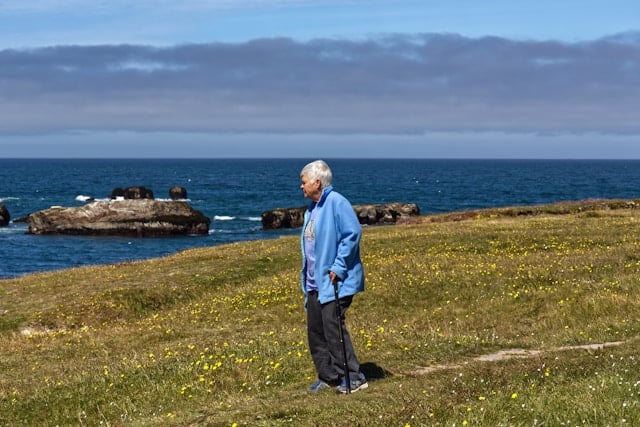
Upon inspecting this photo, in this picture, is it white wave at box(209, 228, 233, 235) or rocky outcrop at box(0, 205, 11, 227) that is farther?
rocky outcrop at box(0, 205, 11, 227)

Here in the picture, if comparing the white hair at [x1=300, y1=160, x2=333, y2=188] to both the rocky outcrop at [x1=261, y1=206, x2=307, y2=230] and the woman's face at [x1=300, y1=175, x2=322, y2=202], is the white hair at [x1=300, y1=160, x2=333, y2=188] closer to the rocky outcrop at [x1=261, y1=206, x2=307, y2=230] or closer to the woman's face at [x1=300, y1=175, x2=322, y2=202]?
the woman's face at [x1=300, y1=175, x2=322, y2=202]

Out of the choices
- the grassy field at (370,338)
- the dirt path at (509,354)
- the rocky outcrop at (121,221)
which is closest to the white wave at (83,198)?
the rocky outcrop at (121,221)

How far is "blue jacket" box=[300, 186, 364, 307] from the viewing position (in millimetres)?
12016

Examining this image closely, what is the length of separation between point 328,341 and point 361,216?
273 feet

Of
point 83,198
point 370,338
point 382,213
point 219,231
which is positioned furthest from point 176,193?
point 370,338

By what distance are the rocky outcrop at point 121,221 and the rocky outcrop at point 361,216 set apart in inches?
330

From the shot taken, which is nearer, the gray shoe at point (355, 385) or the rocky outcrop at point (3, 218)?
the gray shoe at point (355, 385)

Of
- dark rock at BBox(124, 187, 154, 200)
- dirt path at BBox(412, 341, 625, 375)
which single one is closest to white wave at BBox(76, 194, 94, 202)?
dark rock at BBox(124, 187, 154, 200)

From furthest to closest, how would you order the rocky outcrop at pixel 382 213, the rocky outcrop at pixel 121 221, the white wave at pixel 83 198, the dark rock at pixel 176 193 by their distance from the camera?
the dark rock at pixel 176 193 < the white wave at pixel 83 198 < the rocky outcrop at pixel 382 213 < the rocky outcrop at pixel 121 221

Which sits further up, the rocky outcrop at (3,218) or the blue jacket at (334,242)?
the blue jacket at (334,242)

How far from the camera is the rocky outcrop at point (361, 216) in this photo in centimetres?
9425

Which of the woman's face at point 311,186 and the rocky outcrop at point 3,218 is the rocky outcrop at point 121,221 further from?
the woman's face at point 311,186

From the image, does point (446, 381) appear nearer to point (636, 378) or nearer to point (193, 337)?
point (636, 378)

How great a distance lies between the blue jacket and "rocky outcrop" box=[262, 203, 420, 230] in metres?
81.1
